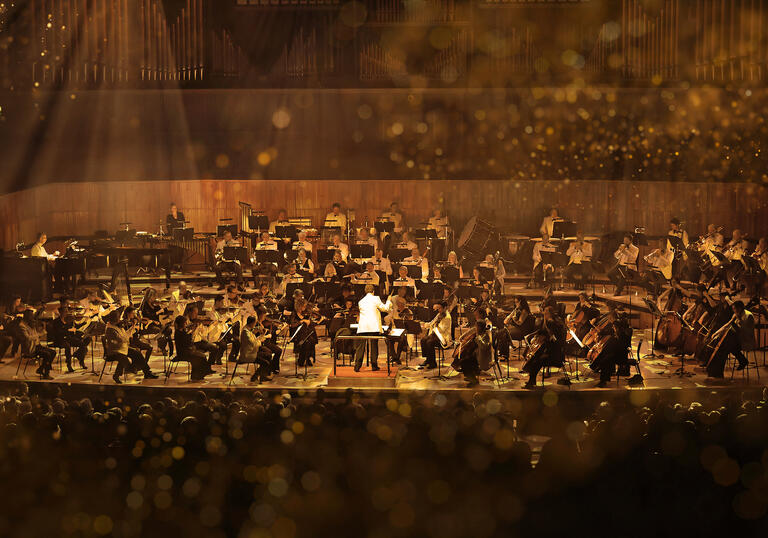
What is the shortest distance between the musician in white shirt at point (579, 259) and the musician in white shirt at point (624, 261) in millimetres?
444

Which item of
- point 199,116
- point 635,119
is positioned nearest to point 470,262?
point 635,119

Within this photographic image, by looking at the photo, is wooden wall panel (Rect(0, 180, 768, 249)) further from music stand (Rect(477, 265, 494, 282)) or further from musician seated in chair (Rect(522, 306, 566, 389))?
musician seated in chair (Rect(522, 306, 566, 389))

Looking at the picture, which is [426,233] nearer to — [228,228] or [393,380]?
[228,228]

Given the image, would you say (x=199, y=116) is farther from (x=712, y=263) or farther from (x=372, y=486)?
(x=372, y=486)

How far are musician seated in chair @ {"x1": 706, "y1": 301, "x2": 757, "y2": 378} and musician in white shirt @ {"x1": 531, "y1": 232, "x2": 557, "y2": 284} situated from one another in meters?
3.73

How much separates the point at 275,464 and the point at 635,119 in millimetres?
11322

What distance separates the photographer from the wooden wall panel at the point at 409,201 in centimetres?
1580

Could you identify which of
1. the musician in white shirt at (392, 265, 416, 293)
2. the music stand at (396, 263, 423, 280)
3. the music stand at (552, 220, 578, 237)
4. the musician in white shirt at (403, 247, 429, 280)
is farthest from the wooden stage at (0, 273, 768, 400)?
the music stand at (552, 220, 578, 237)

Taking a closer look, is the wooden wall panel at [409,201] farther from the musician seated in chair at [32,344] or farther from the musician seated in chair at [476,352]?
the musician seated in chair at [476,352]

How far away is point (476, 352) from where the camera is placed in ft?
31.6

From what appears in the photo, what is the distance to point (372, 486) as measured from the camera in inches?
225

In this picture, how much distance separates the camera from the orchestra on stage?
962 centimetres

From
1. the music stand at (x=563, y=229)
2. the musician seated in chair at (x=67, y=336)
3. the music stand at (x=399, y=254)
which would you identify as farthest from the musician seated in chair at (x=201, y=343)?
the music stand at (x=563, y=229)

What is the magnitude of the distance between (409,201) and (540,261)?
401 cm
